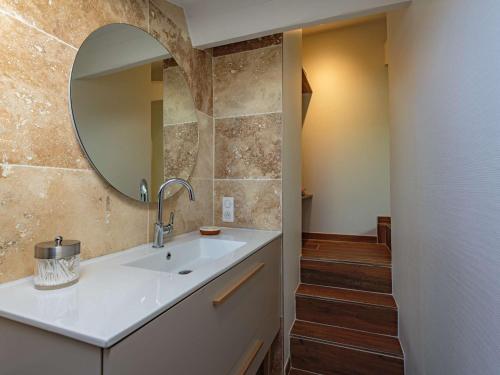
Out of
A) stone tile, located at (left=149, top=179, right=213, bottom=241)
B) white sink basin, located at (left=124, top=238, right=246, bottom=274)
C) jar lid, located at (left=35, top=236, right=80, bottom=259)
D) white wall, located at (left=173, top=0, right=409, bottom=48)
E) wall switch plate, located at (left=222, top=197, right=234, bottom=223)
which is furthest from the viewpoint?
wall switch plate, located at (left=222, top=197, right=234, bottom=223)

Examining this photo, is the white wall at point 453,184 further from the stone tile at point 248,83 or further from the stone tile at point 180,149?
the stone tile at point 180,149

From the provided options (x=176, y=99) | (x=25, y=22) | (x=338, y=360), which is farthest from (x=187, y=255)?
(x=338, y=360)

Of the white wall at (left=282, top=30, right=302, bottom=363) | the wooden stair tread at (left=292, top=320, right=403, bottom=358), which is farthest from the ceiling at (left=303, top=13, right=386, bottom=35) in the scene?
the wooden stair tread at (left=292, top=320, right=403, bottom=358)

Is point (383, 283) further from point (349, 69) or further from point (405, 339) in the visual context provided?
point (349, 69)

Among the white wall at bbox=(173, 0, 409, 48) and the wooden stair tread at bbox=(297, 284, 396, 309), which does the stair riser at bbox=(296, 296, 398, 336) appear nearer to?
the wooden stair tread at bbox=(297, 284, 396, 309)

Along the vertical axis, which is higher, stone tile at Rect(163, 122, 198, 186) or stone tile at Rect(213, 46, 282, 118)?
stone tile at Rect(213, 46, 282, 118)

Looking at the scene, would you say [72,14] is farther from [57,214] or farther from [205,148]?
[205,148]

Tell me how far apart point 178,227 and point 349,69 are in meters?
2.38

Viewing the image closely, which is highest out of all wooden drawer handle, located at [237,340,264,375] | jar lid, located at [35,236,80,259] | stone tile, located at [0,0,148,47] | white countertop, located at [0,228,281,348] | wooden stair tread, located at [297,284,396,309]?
stone tile, located at [0,0,148,47]

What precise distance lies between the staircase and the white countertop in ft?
3.75

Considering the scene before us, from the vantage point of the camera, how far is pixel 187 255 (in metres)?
1.24

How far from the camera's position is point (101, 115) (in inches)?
37.4

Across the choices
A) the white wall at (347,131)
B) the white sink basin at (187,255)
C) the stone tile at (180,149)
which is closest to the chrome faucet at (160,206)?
the white sink basin at (187,255)

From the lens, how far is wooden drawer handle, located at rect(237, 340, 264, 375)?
95 cm
